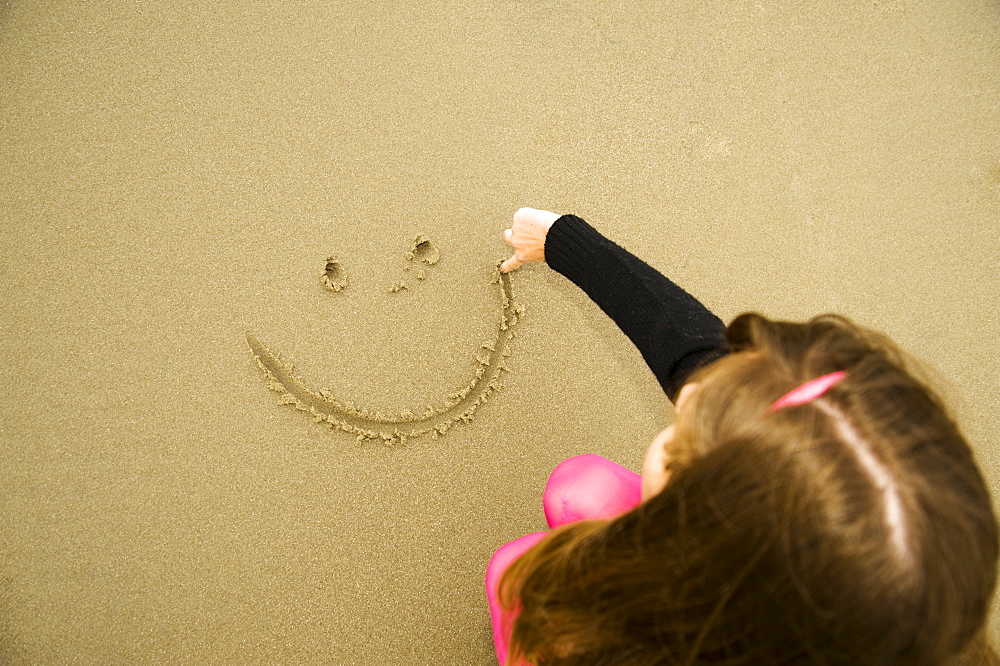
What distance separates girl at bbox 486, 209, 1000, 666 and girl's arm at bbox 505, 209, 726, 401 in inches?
6.7

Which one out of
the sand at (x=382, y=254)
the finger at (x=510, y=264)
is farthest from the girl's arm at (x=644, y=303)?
the sand at (x=382, y=254)

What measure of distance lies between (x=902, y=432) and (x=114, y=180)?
1.31m

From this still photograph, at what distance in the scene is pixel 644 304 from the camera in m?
0.83

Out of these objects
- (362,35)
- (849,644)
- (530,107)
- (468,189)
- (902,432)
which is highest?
(362,35)

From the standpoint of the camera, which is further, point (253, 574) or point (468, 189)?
point (468, 189)

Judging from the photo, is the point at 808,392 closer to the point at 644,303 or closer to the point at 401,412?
the point at 644,303

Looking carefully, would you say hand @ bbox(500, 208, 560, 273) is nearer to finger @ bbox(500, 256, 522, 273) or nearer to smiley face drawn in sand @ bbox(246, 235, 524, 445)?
finger @ bbox(500, 256, 522, 273)

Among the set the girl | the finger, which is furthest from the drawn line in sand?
the girl

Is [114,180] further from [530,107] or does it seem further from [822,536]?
[822,536]

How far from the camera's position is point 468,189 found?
116 cm

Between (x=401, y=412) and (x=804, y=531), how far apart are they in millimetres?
744

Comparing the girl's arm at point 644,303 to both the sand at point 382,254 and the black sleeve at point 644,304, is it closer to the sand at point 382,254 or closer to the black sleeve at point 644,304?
the black sleeve at point 644,304

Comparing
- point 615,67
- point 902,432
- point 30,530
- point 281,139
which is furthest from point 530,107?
point 30,530

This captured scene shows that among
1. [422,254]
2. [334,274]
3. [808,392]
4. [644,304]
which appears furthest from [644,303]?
[334,274]
